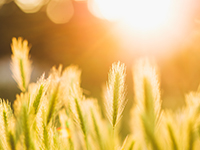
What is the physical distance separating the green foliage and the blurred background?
158cm

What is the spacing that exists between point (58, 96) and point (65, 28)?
11.1 feet

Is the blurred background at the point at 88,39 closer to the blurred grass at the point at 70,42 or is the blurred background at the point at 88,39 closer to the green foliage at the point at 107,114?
the blurred grass at the point at 70,42

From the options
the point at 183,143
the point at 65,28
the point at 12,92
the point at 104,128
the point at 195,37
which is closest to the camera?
the point at 183,143

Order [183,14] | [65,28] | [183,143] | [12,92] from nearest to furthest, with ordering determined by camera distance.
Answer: [183,143], [183,14], [12,92], [65,28]

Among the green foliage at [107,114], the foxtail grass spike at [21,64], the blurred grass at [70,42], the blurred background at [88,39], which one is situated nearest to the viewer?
the green foliage at [107,114]

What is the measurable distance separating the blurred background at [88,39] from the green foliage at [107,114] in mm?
1579

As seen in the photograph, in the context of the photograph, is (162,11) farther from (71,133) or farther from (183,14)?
(71,133)

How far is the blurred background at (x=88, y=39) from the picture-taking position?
7.15 ft

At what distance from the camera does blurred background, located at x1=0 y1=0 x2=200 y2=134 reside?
2.18 metres

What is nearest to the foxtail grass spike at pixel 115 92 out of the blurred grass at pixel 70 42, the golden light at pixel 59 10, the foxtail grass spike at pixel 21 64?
the foxtail grass spike at pixel 21 64

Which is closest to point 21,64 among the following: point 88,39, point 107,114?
point 107,114

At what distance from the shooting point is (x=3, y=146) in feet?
1.19

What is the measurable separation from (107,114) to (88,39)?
320 cm

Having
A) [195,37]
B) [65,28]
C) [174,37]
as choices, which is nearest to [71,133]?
[195,37]
